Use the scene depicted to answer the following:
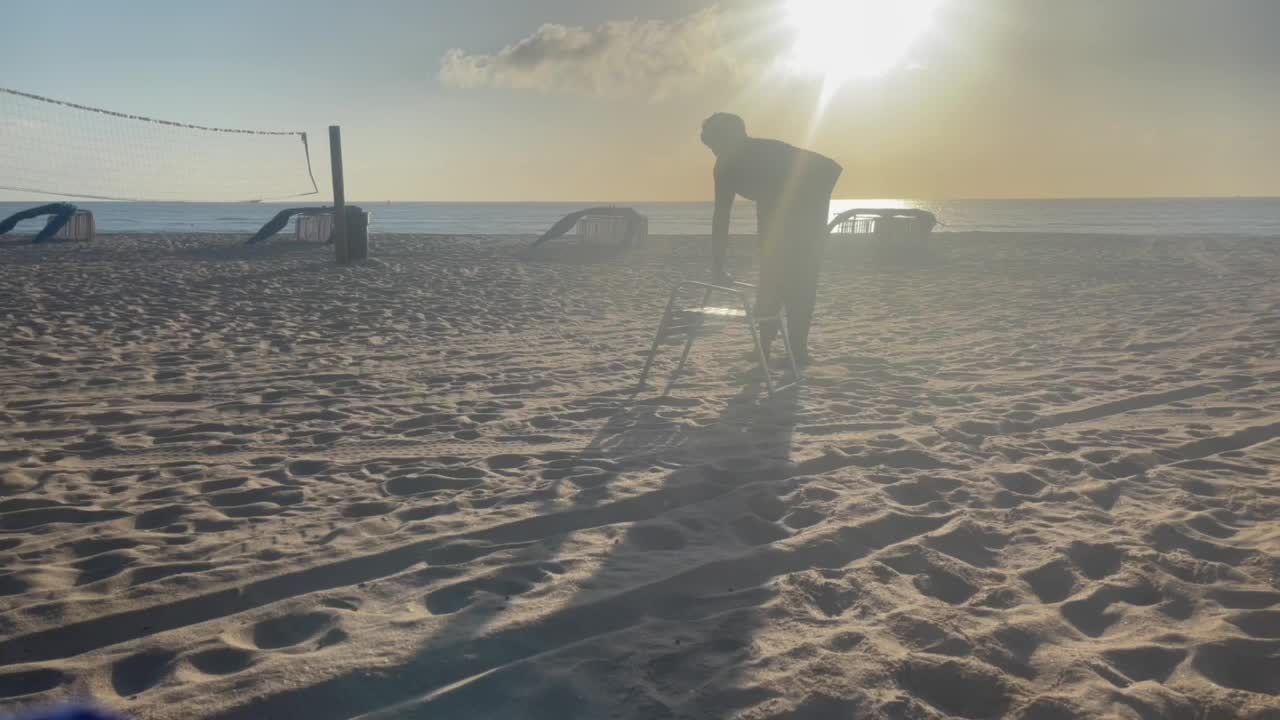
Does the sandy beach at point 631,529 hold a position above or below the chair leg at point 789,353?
below

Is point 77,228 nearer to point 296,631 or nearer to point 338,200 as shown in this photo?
point 338,200

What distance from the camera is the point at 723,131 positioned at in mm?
5273

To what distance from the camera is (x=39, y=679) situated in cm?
208

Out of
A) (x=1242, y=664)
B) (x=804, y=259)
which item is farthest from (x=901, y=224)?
(x=1242, y=664)

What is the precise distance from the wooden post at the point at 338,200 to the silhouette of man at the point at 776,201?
34.3 feet

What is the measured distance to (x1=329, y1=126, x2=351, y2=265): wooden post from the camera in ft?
46.7

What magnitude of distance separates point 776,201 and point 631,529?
3167mm

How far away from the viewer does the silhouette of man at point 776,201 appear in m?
5.35

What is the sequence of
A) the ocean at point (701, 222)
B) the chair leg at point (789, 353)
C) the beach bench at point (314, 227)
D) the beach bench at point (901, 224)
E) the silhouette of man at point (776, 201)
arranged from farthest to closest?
the ocean at point (701, 222) < the beach bench at point (314, 227) < the beach bench at point (901, 224) < the chair leg at point (789, 353) < the silhouette of man at point (776, 201)

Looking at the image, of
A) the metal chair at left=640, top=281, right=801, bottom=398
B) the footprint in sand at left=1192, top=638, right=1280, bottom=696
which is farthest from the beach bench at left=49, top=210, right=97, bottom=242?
the footprint in sand at left=1192, top=638, right=1280, bottom=696

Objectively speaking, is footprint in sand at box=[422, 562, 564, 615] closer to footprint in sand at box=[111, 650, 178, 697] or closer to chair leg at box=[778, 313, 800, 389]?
footprint in sand at box=[111, 650, 178, 697]

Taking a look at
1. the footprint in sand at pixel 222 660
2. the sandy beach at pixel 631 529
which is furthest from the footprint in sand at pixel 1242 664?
the footprint in sand at pixel 222 660

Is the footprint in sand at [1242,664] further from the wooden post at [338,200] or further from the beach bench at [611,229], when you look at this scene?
the beach bench at [611,229]

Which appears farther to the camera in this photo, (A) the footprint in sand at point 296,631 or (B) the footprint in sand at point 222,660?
(A) the footprint in sand at point 296,631
